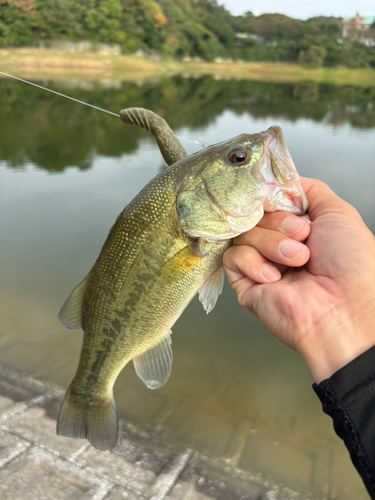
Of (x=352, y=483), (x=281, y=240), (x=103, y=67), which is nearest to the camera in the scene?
(x=281, y=240)

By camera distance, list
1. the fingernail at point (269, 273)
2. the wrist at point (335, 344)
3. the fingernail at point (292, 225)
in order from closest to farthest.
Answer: the wrist at point (335, 344) → the fingernail at point (292, 225) → the fingernail at point (269, 273)

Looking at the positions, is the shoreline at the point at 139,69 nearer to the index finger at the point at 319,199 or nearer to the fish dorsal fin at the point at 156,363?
the fish dorsal fin at the point at 156,363

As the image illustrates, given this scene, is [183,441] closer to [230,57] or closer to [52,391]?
[52,391]

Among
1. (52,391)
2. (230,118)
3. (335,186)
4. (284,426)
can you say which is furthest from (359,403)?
(230,118)

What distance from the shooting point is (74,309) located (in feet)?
7.50

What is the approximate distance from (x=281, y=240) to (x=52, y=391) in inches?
125

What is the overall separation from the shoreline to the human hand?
3623cm

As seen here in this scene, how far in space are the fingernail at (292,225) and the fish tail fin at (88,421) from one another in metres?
1.67

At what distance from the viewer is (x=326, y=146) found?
16.0m

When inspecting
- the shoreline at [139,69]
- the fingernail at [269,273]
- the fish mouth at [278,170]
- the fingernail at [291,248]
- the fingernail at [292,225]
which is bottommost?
the fingernail at [269,273]

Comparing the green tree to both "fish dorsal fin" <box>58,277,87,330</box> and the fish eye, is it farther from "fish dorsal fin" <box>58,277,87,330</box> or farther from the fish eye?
"fish dorsal fin" <box>58,277,87,330</box>

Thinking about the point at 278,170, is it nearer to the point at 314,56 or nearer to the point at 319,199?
the point at 319,199

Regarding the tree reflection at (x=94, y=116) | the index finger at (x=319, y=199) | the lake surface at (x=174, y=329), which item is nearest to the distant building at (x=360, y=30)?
the tree reflection at (x=94, y=116)

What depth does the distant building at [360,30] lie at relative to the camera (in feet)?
292
